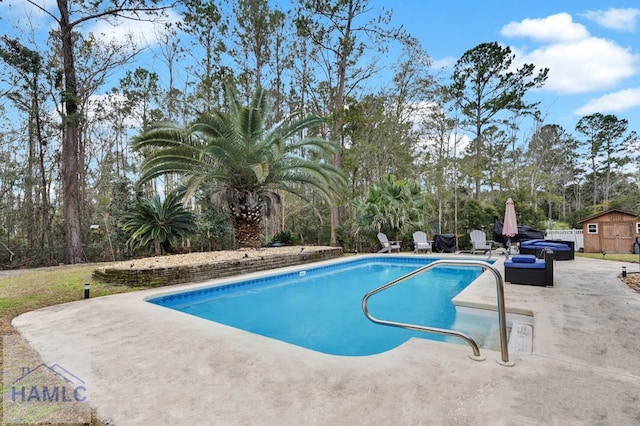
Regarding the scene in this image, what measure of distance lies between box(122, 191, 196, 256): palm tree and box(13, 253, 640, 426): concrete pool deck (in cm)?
731

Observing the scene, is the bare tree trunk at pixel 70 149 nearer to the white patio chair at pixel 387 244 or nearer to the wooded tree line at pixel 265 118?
the wooded tree line at pixel 265 118

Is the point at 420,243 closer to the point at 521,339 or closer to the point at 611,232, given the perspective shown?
the point at 611,232

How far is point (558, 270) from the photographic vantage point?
310 inches

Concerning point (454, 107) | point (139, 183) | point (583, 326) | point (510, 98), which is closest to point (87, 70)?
point (139, 183)

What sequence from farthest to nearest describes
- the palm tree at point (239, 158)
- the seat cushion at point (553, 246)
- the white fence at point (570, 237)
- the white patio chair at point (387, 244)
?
the white fence at point (570, 237) → the white patio chair at point (387, 244) → the palm tree at point (239, 158) → the seat cushion at point (553, 246)

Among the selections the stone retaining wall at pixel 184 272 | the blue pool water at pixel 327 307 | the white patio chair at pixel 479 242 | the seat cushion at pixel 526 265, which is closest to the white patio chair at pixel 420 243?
the white patio chair at pixel 479 242

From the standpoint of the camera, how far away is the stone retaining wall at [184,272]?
21.9 feet

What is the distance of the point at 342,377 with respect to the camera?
2.47 m

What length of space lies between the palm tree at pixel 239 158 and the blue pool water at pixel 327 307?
3.11 metres

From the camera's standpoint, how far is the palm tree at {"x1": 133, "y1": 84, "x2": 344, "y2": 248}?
957cm

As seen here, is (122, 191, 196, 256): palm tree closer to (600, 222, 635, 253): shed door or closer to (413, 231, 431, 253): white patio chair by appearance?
(413, 231, 431, 253): white patio chair

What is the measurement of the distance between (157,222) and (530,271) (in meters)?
11.0

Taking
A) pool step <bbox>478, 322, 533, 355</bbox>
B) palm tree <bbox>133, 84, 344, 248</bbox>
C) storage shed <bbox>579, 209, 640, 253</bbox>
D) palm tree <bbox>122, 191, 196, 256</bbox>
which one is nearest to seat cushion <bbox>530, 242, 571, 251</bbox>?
storage shed <bbox>579, 209, 640, 253</bbox>

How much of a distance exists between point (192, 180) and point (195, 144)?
1.34 m
